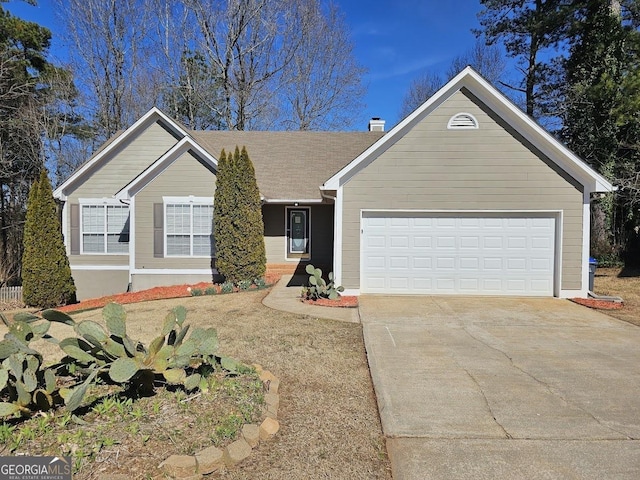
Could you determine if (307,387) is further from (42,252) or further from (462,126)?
(42,252)

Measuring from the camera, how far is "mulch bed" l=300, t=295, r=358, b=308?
9570 millimetres

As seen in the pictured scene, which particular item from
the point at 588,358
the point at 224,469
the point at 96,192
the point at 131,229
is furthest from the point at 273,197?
the point at 224,469

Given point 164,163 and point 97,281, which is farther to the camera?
point 97,281

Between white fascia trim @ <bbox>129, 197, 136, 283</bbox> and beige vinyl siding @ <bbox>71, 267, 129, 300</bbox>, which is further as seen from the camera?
beige vinyl siding @ <bbox>71, 267, 129, 300</bbox>

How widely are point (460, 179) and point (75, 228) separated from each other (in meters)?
12.9

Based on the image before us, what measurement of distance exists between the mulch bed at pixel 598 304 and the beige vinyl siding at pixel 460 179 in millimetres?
459

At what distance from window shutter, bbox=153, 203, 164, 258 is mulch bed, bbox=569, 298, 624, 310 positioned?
1196cm

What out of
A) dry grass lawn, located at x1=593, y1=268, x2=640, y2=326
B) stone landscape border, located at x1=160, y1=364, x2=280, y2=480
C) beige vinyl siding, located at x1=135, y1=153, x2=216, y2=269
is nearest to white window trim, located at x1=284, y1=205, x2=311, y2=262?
beige vinyl siding, located at x1=135, y1=153, x2=216, y2=269

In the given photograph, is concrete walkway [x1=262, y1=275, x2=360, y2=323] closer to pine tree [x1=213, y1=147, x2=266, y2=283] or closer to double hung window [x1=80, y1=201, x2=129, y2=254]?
pine tree [x1=213, y1=147, x2=266, y2=283]

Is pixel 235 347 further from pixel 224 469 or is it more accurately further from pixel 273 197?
pixel 273 197

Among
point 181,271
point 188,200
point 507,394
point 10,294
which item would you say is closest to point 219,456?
point 507,394

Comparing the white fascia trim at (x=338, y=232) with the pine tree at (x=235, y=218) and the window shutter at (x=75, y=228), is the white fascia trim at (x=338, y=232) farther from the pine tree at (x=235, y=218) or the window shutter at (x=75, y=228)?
the window shutter at (x=75, y=228)

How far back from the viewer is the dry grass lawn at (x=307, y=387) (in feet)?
10.4

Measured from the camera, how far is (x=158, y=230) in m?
13.2
